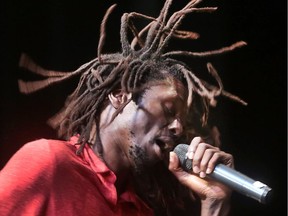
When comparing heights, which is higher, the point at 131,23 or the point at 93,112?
the point at 131,23

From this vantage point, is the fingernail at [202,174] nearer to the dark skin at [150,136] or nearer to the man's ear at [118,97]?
the dark skin at [150,136]

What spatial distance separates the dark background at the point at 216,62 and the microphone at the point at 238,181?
389 millimetres

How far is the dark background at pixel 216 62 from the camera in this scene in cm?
186

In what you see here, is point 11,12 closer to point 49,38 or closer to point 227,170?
point 49,38

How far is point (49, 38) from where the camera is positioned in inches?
74.3

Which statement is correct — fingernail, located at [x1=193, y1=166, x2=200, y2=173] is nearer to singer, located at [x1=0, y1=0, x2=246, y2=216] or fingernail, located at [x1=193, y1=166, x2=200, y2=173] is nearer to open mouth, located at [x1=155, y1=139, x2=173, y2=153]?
singer, located at [x1=0, y1=0, x2=246, y2=216]

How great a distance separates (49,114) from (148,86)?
1.17ft

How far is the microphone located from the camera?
1384mm

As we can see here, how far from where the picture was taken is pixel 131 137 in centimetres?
163

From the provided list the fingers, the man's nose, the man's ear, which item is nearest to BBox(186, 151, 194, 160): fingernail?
the fingers

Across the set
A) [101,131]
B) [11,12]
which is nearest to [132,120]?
[101,131]

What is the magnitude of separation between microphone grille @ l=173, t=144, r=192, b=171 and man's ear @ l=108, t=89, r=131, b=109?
0.18 m

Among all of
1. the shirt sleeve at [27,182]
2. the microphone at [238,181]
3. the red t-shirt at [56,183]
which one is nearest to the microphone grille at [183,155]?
the microphone at [238,181]

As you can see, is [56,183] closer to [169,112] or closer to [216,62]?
[169,112]
